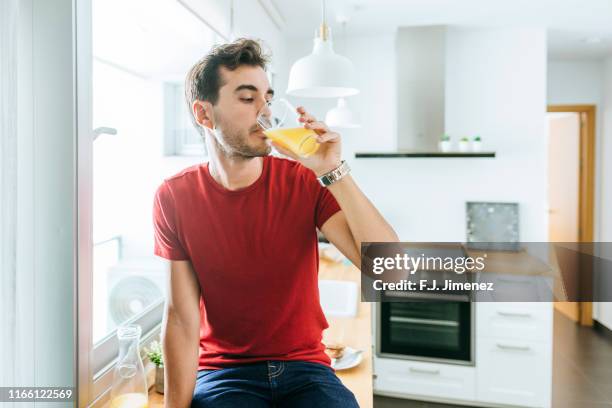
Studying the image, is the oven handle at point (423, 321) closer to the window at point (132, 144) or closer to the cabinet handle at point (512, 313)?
the cabinet handle at point (512, 313)

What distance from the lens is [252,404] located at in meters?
0.99

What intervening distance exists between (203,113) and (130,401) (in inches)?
28.6

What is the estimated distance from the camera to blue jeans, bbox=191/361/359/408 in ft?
3.25

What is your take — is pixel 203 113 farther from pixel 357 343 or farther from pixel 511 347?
pixel 511 347

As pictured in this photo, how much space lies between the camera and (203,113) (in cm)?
111

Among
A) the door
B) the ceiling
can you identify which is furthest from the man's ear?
the door

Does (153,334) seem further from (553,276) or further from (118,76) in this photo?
(553,276)

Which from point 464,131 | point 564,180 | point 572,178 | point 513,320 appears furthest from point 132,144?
point 564,180

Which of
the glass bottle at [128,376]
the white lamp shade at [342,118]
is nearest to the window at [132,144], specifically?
the glass bottle at [128,376]

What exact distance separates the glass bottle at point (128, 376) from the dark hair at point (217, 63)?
0.62 metres

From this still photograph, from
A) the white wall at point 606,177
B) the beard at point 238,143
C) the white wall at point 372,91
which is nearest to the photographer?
the beard at point 238,143

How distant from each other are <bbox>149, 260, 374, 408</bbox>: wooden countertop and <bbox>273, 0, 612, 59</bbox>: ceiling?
1.62 meters

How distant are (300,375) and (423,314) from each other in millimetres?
1724

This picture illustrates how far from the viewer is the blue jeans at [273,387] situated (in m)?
0.99
